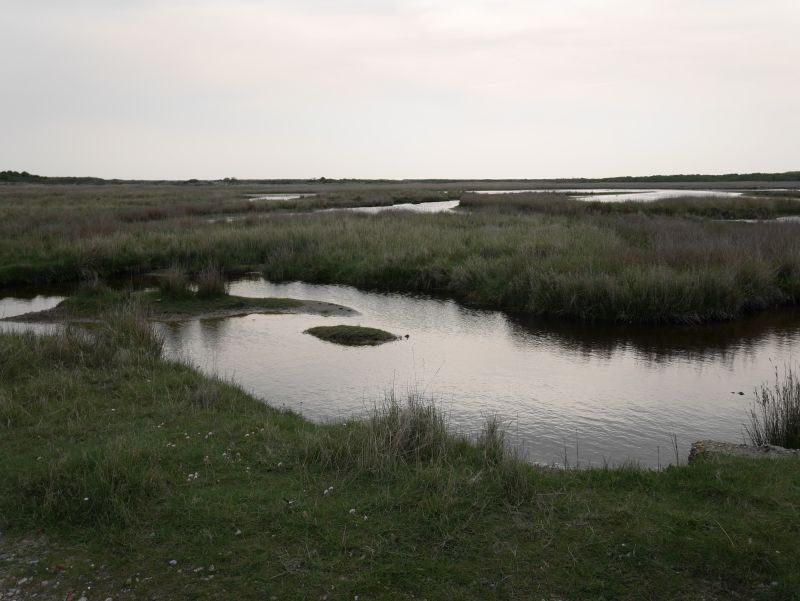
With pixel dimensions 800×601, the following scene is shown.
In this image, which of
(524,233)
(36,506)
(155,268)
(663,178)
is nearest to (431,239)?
(524,233)

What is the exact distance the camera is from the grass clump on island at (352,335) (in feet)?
46.3

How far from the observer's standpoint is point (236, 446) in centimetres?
680

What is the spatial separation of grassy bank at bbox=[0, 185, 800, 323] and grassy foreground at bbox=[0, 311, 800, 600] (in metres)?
10.5

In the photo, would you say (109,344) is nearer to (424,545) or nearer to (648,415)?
(424,545)

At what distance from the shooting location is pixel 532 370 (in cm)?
1220

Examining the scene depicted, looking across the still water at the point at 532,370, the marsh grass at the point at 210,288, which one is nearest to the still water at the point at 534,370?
the still water at the point at 532,370

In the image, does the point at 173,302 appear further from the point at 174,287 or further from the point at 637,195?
the point at 637,195

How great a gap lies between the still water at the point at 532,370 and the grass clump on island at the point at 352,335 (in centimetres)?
41

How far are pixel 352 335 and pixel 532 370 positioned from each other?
14.3 ft

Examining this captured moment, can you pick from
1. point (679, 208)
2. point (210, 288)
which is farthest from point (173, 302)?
point (679, 208)

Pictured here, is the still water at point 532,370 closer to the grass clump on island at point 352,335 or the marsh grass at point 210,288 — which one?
the grass clump on island at point 352,335

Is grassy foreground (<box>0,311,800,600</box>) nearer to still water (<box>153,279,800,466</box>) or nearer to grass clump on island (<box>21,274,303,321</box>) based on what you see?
still water (<box>153,279,800,466</box>)

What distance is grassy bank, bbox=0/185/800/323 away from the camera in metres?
16.3

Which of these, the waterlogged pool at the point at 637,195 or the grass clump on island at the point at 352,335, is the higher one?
the waterlogged pool at the point at 637,195
